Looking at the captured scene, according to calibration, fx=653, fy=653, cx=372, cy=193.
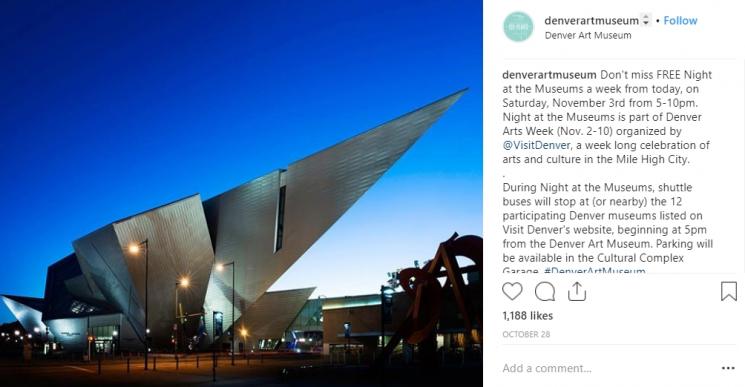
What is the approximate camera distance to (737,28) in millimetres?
6809

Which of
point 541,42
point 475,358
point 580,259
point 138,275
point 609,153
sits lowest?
point 475,358

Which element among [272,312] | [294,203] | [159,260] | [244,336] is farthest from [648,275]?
[244,336]

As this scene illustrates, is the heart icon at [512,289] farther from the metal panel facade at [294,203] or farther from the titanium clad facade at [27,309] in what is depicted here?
the titanium clad facade at [27,309]

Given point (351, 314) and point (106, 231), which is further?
point (106, 231)

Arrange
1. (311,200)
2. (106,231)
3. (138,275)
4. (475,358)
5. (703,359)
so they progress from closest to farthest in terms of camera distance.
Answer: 1. (703,359)
2. (475,358)
3. (311,200)
4. (138,275)
5. (106,231)

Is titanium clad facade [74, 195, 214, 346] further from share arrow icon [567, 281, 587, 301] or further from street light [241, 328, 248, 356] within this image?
share arrow icon [567, 281, 587, 301]

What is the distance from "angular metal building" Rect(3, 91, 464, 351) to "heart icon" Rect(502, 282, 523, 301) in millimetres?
30896

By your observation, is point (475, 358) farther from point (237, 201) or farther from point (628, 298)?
point (628, 298)

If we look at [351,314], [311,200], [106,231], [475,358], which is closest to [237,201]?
[311,200]

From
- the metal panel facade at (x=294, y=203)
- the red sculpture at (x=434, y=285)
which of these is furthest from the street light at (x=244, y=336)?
the red sculpture at (x=434, y=285)

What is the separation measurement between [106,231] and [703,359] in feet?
223

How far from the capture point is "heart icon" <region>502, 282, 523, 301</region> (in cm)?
677

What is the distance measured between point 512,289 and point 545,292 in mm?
338

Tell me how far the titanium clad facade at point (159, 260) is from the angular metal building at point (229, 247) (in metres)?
0.09
